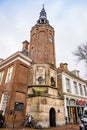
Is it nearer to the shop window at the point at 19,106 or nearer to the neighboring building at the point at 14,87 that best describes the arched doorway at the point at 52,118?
the neighboring building at the point at 14,87

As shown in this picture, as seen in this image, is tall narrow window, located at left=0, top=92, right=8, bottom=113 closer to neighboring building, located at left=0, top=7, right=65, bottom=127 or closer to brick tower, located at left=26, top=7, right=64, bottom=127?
neighboring building, located at left=0, top=7, right=65, bottom=127

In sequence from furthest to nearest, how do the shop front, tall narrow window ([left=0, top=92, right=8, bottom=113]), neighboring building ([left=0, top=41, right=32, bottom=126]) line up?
the shop front < tall narrow window ([left=0, top=92, right=8, bottom=113]) < neighboring building ([left=0, top=41, right=32, bottom=126])

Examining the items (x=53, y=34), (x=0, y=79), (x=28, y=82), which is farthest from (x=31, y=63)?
(x=53, y=34)

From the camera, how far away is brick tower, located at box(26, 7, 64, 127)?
14.2 meters

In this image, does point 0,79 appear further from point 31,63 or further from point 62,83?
point 62,83

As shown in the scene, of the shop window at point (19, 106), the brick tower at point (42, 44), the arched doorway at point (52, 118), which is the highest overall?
the brick tower at point (42, 44)

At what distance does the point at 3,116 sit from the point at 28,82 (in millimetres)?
5309

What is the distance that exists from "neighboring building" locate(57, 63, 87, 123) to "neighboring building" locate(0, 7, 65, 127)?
79.8 inches

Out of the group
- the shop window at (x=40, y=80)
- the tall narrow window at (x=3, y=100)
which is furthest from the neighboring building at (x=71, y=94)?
the tall narrow window at (x=3, y=100)

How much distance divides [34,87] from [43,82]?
1.43 m

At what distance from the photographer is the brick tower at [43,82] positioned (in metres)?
14.2

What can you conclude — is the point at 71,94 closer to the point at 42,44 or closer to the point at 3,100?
the point at 42,44

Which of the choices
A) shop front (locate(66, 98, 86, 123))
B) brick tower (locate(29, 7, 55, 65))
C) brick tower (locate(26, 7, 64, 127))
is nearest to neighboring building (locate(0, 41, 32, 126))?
brick tower (locate(26, 7, 64, 127))

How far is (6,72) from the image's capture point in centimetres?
1794
